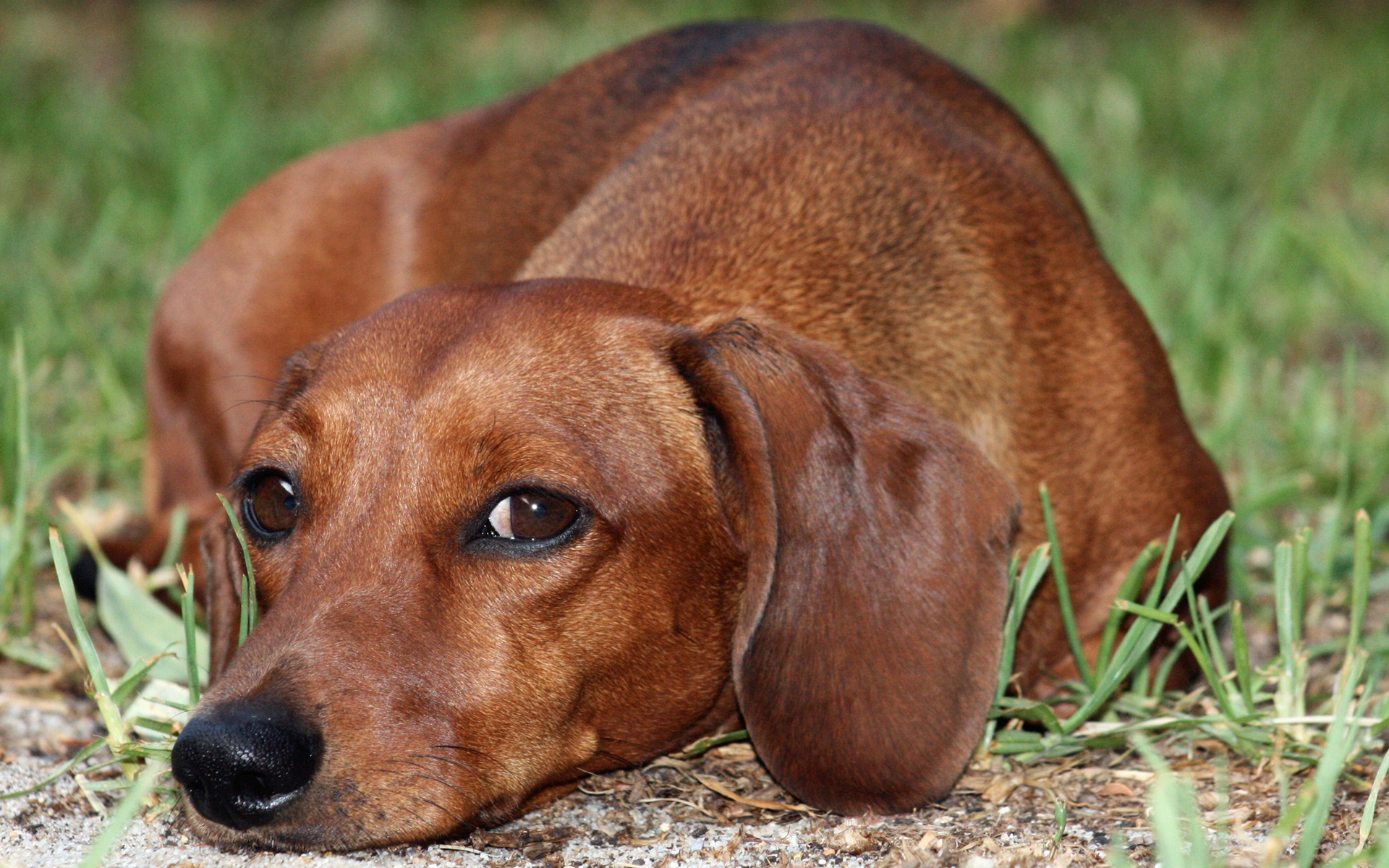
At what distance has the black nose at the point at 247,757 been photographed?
2121mm

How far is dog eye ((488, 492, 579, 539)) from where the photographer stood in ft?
7.84

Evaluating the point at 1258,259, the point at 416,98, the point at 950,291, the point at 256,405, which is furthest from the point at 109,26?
the point at 950,291

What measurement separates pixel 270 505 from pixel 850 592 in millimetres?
945

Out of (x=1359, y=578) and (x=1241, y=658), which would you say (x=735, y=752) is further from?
(x=1359, y=578)

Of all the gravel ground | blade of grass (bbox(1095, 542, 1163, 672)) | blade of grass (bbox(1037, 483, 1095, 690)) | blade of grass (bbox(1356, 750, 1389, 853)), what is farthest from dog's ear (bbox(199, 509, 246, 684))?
blade of grass (bbox(1356, 750, 1389, 853))

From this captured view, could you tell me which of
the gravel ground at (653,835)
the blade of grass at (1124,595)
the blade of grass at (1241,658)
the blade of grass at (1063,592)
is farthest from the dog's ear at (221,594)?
the blade of grass at (1241,658)

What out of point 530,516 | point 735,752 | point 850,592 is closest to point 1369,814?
point 850,592

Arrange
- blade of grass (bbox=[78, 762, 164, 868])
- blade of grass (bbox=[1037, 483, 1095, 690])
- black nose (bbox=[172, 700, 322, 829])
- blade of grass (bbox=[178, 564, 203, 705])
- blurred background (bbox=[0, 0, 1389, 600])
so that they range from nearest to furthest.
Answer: blade of grass (bbox=[78, 762, 164, 868]), black nose (bbox=[172, 700, 322, 829]), blade of grass (bbox=[178, 564, 203, 705]), blade of grass (bbox=[1037, 483, 1095, 690]), blurred background (bbox=[0, 0, 1389, 600])

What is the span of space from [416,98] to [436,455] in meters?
5.55

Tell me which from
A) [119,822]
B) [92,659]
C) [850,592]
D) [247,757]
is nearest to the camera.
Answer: [119,822]

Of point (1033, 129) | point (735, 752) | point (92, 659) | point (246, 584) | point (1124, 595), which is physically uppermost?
point (1033, 129)

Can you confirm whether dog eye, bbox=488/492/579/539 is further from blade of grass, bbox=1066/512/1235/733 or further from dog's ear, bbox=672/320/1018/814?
blade of grass, bbox=1066/512/1235/733

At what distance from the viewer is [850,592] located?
8.20ft

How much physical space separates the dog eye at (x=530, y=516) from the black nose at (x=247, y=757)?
0.42 metres
